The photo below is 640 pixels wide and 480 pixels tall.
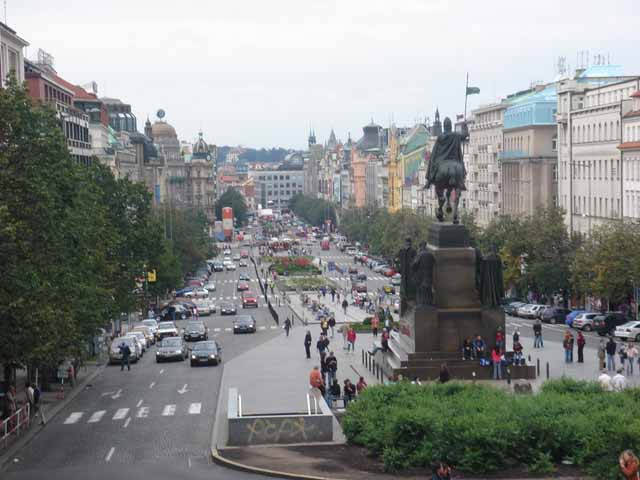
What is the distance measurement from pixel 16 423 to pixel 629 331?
3555 cm

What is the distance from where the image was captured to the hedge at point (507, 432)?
29484 millimetres

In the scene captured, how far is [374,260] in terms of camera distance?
177625mm

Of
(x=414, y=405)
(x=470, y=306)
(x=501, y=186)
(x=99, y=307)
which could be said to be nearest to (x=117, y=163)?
(x=501, y=186)

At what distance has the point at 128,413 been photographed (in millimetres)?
44719

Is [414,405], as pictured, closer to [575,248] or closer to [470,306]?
[470,306]

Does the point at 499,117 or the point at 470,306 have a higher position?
the point at 499,117

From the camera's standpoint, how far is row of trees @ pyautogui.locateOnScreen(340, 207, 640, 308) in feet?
260

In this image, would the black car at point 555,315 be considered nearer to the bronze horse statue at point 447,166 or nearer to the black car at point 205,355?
the black car at point 205,355

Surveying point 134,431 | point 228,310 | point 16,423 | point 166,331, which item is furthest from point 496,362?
point 228,310

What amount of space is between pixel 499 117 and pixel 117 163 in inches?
1544

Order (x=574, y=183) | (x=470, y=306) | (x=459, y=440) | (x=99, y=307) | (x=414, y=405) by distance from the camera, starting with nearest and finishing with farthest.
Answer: (x=459, y=440) → (x=414, y=405) → (x=470, y=306) → (x=99, y=307) → (x=574, y=183)

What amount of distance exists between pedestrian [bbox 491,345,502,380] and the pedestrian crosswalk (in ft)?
31.0

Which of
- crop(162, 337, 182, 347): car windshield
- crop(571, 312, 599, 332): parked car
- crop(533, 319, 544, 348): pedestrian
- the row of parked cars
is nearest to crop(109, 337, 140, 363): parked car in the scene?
crop(162, 337, 182, 347): car windshield

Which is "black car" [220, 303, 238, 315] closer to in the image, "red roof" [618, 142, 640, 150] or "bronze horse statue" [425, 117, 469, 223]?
"red roof" [618, 142, 640, 150]
